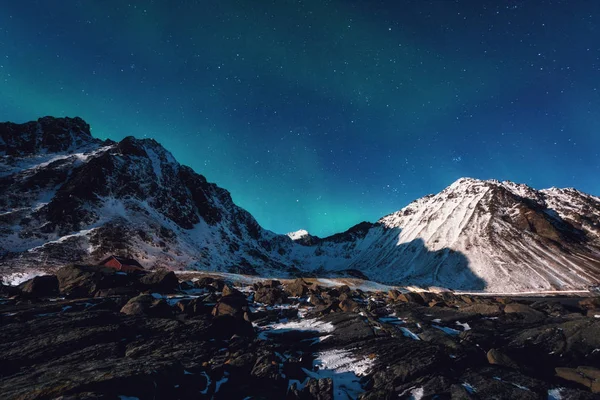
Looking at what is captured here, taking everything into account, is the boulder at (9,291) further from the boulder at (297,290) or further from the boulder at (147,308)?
the boulder at (297,290)

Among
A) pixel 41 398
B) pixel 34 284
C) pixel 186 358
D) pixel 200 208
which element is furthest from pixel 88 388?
pixel 200 208

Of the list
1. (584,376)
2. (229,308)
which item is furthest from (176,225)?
(584,376)

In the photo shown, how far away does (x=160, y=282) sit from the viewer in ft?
103

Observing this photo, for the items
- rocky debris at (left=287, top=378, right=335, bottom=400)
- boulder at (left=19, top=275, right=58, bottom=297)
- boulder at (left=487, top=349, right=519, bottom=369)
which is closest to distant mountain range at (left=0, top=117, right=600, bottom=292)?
boulder at (left=19, top=275, right=58, bottom=297)

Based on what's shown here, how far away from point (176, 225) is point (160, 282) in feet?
368

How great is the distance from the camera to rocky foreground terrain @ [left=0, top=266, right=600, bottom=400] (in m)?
11.8

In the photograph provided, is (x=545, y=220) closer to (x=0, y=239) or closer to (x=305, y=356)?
(x=305, y=356)

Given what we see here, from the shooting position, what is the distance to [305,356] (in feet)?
54.4

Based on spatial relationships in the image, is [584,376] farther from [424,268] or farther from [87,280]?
[424,268]

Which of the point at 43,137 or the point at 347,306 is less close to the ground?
the point at 43,137

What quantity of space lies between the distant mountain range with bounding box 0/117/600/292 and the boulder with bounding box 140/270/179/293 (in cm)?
5288

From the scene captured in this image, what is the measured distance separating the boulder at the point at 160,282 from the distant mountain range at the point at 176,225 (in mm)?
52884

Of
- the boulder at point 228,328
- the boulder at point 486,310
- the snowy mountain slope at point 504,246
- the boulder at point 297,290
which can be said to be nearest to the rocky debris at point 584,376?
the boulder at point 486,310

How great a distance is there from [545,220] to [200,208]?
631ft
